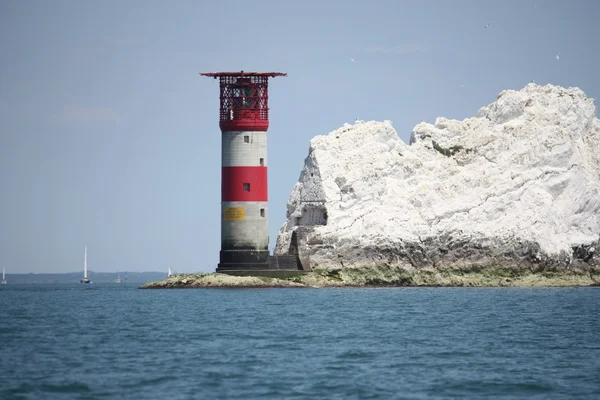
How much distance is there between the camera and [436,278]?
215ft

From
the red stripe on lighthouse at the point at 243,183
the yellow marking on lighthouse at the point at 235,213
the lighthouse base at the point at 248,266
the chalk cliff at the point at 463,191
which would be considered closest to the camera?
the red stripe on lighthouse at the point at 243,183

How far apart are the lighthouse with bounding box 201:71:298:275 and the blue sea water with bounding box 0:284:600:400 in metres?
10.2

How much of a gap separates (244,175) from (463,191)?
1407 centimetres

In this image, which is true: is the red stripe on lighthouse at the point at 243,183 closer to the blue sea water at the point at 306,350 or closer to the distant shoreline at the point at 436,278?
the distant shoreline at the point at 436,278

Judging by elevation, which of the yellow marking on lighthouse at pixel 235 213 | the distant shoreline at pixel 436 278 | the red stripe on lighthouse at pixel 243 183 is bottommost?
the distant shoreline at pixel 436 278

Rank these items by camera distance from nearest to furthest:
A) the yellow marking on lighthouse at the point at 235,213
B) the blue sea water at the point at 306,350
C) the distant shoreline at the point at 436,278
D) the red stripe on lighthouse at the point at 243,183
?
the blue sea water at the point at 306,350, the red stripe on lighthouse at the point at 243,183, the yellow marking on lighthouse at the point at 235,213, the distant shoreline at the point at 436,278

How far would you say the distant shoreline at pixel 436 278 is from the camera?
64938 mm

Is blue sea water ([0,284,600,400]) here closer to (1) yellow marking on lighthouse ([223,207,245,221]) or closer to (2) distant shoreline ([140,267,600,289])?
(1) yellow marking on lighthouse ([223,207,245,221])

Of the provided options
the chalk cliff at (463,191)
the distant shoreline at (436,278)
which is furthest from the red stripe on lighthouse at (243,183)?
the chalk cliff at (463,191)

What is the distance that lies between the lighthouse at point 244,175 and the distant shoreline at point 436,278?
1886 mm

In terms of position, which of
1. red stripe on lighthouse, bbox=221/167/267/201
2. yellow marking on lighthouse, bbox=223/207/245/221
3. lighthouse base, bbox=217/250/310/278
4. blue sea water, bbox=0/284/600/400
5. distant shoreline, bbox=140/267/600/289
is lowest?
blue sea water, bbox=0/284/600/400

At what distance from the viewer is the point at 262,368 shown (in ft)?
95.3

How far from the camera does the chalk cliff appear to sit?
6544cm

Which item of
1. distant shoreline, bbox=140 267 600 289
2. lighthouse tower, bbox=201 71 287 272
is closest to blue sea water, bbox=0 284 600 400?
lighthouse tower, bbox=201 71 287 272
